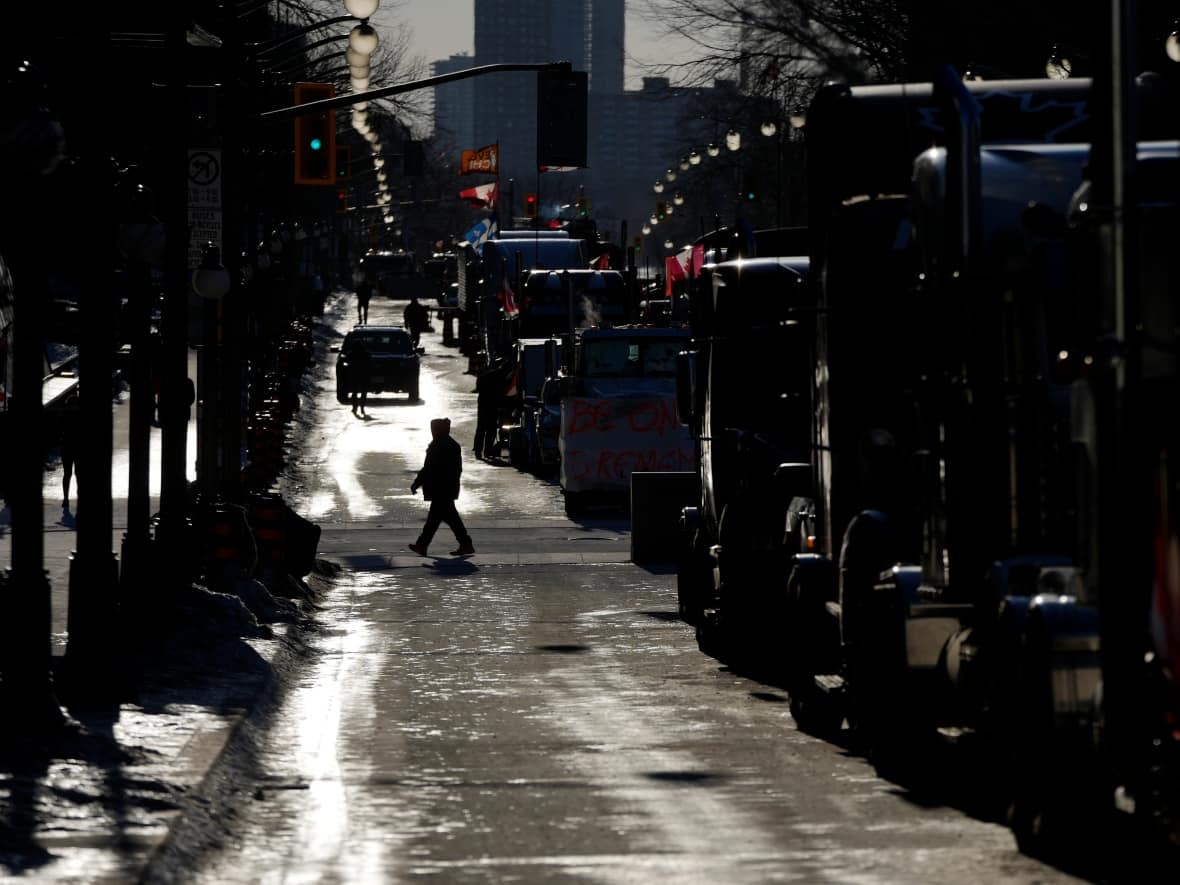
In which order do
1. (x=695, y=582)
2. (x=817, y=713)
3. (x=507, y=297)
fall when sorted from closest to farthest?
(x=817, y=713)
(x=695, y=582)
(x=507, y=297)

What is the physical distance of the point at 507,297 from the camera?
64.5 meters

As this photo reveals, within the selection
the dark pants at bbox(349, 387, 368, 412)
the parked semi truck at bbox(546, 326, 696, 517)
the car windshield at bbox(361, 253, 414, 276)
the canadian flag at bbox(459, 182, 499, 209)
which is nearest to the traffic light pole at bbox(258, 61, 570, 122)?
the parked semi truck at bbox(546, 326, 696, 517)

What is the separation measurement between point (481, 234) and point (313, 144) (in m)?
47.9

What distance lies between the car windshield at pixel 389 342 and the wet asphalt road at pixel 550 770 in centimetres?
3837

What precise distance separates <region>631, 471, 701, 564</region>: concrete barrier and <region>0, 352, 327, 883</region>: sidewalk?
912 centimetres

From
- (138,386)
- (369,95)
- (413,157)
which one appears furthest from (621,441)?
(413,157)

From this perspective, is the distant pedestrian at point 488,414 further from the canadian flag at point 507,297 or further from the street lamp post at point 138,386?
the street lamp post at point 138,386

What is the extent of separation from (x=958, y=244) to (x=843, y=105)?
11.6 feet

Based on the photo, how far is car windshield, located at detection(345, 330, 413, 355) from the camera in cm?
6456

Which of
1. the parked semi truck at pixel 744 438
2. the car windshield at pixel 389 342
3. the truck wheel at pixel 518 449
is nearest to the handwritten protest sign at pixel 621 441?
the truck wheel at pixel 518 449

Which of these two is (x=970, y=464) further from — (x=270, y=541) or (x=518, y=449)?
(x=518, y=449)

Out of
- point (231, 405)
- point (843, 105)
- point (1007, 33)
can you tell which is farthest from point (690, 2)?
point (843, 105)

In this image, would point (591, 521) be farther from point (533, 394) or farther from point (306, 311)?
point (306, 311)

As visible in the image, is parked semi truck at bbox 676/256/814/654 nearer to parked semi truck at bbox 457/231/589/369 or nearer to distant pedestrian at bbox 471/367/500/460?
distant pedestrian at bbox 471/367/500/460
